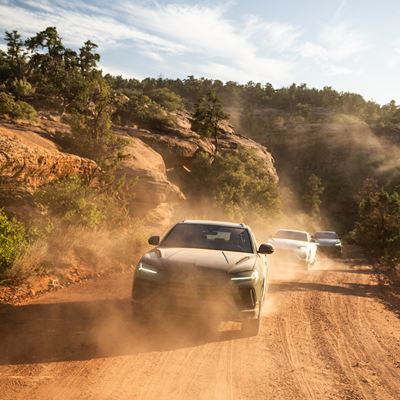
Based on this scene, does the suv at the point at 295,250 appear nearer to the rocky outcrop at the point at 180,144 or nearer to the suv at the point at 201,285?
the suv at the point at 201,285

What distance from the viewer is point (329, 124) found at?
86875 mm

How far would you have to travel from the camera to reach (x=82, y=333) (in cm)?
577

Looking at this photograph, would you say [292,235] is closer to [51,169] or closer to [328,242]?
[328,242]

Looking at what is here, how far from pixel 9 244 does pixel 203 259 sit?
4.00 m

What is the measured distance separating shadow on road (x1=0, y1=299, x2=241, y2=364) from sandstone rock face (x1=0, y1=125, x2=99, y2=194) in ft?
18.0

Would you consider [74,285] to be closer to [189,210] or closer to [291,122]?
[189,210]

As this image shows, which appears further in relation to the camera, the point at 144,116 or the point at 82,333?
the point at 144,116

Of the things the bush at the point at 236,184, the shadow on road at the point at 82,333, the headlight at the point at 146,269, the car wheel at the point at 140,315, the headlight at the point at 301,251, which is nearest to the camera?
the shadow on road at the point at 82,333

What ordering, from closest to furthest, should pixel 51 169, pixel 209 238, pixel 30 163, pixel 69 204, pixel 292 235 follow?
pixel 209 238
pixel 69 204
pixel 30 163
pixel 51 169
pixel 292 235

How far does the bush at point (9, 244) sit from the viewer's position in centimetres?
770

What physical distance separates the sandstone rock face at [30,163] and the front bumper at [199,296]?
7097mm

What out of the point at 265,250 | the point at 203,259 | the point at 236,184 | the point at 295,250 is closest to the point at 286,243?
the point at 295,250


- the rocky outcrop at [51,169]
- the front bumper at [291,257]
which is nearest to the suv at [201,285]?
the rocky outcrop at [51,169]

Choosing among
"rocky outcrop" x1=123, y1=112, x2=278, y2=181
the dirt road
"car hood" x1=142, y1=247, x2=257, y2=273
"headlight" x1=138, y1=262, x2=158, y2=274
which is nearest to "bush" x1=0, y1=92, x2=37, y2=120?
"rocky outcrop" x1=123, y1=112, x2=278, y2=181
